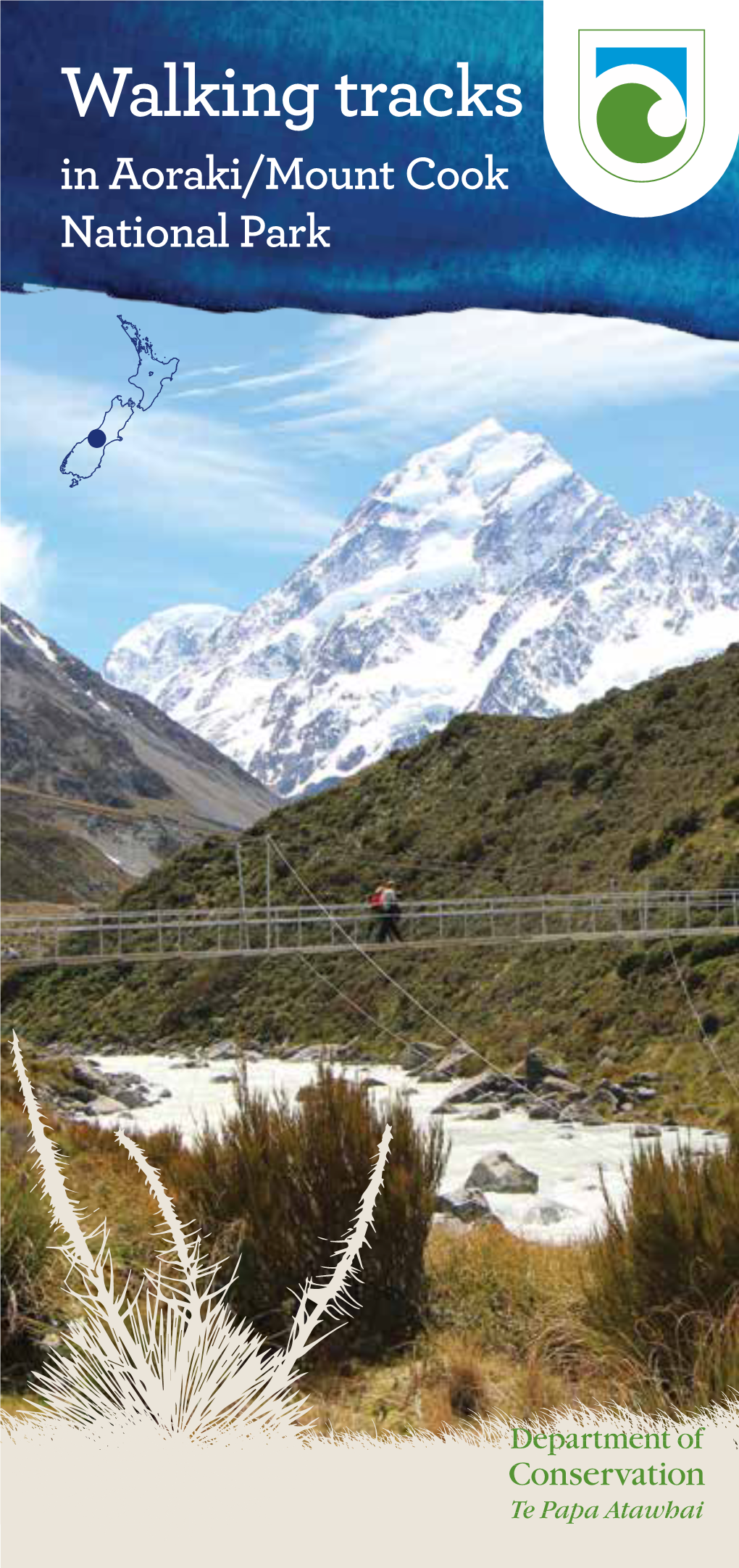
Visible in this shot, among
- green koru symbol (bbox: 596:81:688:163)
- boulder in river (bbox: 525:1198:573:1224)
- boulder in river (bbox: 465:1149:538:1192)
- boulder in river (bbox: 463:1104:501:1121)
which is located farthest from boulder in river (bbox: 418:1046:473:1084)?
green koru symbol (bbox: 596:81:688:163)

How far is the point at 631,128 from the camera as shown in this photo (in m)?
4.22

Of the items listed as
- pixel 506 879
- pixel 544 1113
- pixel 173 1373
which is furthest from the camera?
pixel 506 879

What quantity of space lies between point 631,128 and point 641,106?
6 cm

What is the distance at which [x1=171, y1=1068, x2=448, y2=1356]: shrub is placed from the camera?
6055 mm

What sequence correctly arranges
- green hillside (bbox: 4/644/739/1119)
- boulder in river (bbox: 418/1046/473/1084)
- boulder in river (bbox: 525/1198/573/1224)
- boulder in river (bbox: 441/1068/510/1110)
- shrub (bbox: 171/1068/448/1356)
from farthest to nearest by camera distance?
boulder in river (bbox: 418/1046/473/1084), green hillside (bbox: 4/644/739/1119), boulder in river (bbox: 441/1068/510/1110), boulder in river (bbox: 525/1198/573/1224), shrub (bbox: 171/1068/448/1356)

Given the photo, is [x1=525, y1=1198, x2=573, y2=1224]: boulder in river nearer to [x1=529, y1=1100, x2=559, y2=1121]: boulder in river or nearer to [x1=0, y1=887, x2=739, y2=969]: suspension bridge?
[x1=0, y1=887, x2=739, y2=969]: suspension bridge

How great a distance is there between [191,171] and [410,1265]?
13.6 ft

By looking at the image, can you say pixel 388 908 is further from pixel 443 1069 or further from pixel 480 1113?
pixel 443 1069

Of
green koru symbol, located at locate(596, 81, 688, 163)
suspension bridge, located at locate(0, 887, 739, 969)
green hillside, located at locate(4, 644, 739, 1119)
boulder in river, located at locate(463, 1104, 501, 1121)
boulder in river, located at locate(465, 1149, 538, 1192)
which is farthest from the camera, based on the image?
green hillside, located at locate(4, 644, 739, 1119)

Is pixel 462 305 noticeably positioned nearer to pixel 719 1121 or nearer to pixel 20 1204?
pixel 20 1204

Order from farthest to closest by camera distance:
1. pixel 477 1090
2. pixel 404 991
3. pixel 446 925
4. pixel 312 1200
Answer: pixel 446 925
pixel 477 1090
pixel 404 991
pixel 312 1200

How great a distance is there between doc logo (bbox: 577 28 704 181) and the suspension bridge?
41.4 feet

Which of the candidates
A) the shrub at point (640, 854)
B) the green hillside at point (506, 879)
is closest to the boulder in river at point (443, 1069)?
the green hillside at point (506, 879)

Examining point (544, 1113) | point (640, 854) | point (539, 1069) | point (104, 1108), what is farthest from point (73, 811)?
point (544, 1113)
